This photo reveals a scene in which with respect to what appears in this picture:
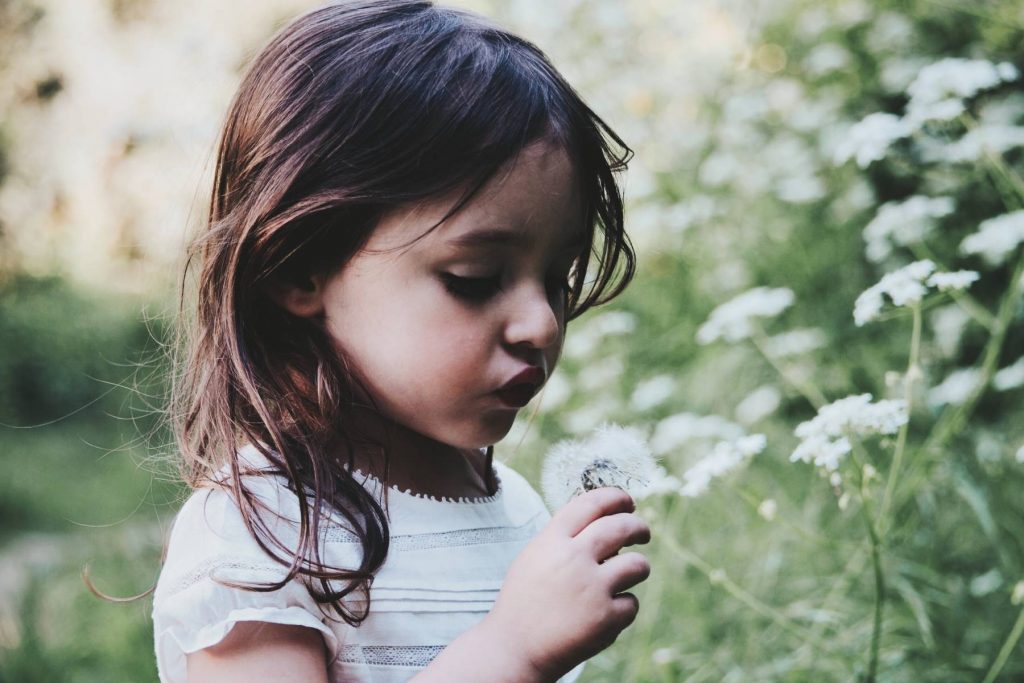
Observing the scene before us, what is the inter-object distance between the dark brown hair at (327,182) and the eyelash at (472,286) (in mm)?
70

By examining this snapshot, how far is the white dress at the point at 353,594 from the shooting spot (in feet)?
2.97

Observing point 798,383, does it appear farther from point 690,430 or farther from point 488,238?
point 488,238

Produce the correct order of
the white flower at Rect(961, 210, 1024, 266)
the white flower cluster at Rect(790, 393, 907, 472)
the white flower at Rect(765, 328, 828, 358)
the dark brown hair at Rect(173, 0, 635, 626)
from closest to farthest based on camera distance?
the dark brown hair at Rect(173, 0, 635, 626) → the white flower cluster at Rect(790, 393, 907, 472) → the white flower at Rect(961, 210, 1024, 266) → the white flower at Rect(765, 328, 828, 358)

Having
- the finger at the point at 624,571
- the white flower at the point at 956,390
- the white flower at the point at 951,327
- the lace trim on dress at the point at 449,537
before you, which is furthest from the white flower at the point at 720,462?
the white flower at the point at 951,327

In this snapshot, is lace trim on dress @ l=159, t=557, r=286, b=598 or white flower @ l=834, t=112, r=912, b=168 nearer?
lace trim on dress @ l=159, t=557, r=286, b=598

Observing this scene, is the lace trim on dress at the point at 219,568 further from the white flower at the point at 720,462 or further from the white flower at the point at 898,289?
the white flower at the point at 898,289

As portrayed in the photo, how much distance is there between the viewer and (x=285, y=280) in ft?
3.48

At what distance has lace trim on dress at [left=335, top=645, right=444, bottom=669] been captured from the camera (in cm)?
97

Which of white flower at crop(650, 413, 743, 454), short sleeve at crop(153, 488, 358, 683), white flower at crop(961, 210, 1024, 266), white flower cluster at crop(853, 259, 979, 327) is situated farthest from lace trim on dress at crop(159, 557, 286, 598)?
white flower at crop(961, 210, 1024, 266)

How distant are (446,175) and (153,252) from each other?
265 centimetres

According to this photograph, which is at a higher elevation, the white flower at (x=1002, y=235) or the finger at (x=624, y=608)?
the finger at (x=624, y=608)

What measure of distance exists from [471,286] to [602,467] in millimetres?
219

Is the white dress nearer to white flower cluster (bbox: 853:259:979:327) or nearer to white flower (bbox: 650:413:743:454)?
white flower cluster (bbox: 853:259:979:327)

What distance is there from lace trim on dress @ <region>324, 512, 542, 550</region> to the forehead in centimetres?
28
